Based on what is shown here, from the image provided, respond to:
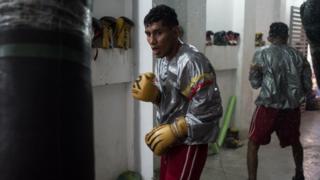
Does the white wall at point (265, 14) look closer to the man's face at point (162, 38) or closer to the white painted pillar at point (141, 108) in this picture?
the white painted pillar at point (141, 108)

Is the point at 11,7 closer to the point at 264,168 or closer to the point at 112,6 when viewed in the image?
the point at 112,6

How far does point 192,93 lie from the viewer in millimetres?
2139

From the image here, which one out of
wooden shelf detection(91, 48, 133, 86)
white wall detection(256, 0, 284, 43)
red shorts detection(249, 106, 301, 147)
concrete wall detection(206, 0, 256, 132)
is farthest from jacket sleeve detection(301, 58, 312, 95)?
white wall detection(256, 0, 284, 43)

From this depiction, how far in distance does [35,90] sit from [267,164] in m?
4.43

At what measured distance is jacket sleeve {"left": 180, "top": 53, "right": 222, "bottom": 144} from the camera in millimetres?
2111

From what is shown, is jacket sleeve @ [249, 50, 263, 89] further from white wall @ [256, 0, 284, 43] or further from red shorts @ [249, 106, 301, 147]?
white wall @ [256, 0, 284, 43]

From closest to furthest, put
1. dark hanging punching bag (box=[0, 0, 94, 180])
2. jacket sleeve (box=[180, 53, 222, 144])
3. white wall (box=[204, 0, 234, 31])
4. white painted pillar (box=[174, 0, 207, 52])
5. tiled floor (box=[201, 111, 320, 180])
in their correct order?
dark hanging punching bag (box=[0, 0, 94, 180]) < jacket sleeve (box=[180, 53, 222, 144]) < white painted pillar (box=[174, 0, 207, 52]) < tiled floor (box=[201, 111, 320, 180]) < white wall (box=[204, 0, 234, 31])

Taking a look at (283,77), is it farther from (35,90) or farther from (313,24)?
(35,90)

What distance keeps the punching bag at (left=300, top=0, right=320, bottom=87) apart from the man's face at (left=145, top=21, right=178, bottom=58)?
1347 millimetres

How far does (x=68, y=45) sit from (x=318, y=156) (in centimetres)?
504

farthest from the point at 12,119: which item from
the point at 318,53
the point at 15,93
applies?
the point at 318,53

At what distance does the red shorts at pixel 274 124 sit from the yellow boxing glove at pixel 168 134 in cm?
176

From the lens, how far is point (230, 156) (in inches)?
198

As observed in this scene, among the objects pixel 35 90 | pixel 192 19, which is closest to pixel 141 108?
pixel 192 19
